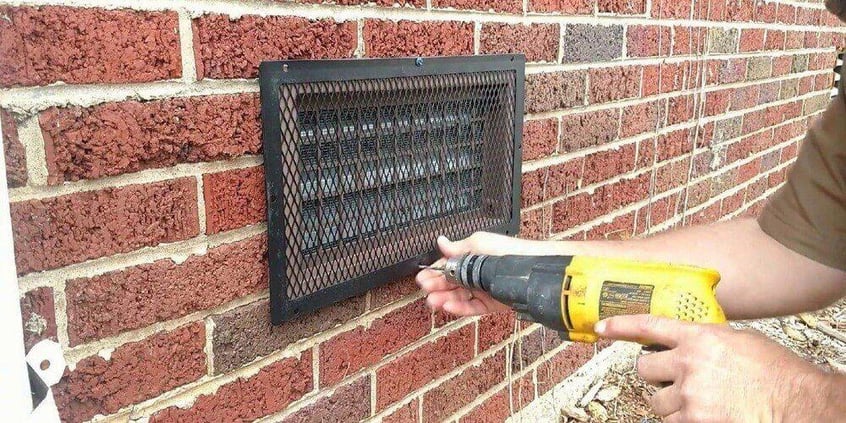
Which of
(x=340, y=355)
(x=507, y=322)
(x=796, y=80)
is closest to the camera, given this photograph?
(x=340, y=355)

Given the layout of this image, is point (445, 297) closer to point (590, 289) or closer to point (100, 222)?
point (590, 289)

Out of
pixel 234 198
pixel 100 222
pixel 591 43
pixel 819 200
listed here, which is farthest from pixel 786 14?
pixel 100 222

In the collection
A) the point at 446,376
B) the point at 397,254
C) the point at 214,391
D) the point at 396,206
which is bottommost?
the point at 446,376

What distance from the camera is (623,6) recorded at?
7.70 ft

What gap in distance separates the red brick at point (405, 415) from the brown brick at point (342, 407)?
9 cm

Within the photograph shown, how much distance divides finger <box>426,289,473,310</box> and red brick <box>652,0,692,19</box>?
1.45 metres

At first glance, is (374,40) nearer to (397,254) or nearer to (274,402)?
(397,254)

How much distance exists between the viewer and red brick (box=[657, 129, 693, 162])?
280 centimetres

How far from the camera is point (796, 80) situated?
165 inches

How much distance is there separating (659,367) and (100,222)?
99cm

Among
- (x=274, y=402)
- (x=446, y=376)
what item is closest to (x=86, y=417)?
(x=274, y=402)

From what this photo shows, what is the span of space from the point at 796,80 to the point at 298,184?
12.7 ft

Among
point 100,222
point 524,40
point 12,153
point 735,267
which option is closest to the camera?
point 12,153

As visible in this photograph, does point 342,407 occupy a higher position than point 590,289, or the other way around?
point 590,289
